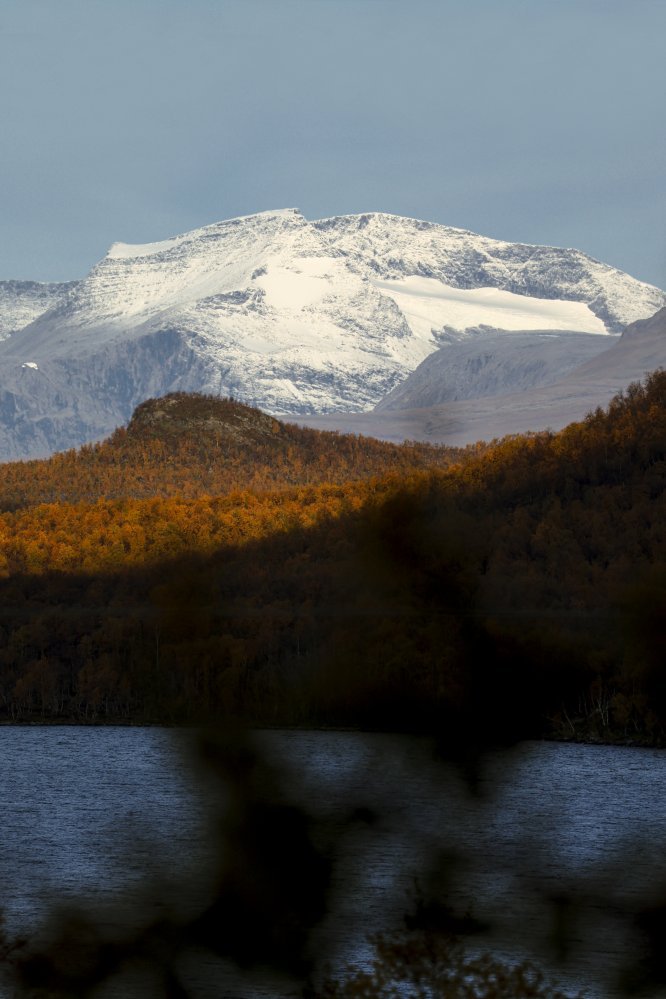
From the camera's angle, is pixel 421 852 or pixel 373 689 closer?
pixel 373 689

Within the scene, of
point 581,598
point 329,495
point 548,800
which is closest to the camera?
point 548,800

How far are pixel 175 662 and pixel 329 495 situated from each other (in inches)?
7474

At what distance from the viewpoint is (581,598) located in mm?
4586

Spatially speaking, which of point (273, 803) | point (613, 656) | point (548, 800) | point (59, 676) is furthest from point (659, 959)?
point (59, 676)

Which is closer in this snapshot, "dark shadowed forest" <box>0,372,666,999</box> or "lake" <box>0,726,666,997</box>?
"dark shadowed forest" <box>0,372,666,999</box>

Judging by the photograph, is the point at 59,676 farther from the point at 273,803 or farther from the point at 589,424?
the point at 273,803

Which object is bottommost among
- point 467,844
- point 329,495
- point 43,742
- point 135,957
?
point 43,742

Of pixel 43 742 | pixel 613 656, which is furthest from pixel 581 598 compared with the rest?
pixel 43 742

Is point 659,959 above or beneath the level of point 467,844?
beneath

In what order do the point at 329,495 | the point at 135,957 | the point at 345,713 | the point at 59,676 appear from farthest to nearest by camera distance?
1. the point at 329,495
2. the point at 59,676
3. the point at 135,957
4. the point at 345,713

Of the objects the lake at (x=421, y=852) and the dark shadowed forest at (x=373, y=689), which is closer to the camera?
the dark shadowed forest at (x=373, y=689)

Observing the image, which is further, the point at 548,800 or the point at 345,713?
the point at 548,800

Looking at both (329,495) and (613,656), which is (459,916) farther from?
(329,495)

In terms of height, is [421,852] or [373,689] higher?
[373,689]
